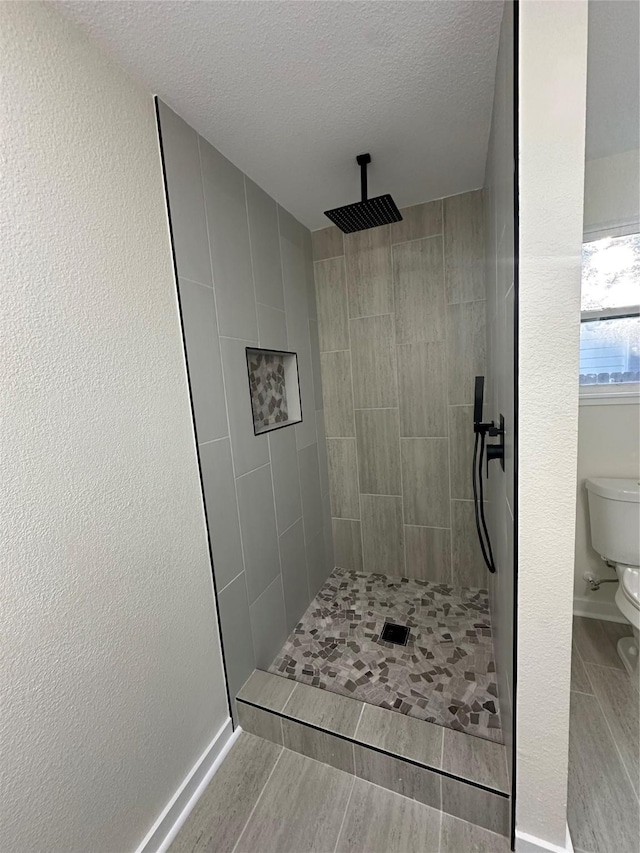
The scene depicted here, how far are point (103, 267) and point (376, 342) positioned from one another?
1476 mm

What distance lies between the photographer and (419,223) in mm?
1978

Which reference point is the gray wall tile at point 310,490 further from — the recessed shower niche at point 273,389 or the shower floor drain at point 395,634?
the shower floor drain at point 395,634

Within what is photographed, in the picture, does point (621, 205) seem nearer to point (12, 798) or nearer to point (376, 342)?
point (376, 342)

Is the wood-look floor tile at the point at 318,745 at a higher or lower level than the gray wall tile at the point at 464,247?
lower

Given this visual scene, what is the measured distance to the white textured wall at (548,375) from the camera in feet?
2.44

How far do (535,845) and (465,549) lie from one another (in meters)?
1.22

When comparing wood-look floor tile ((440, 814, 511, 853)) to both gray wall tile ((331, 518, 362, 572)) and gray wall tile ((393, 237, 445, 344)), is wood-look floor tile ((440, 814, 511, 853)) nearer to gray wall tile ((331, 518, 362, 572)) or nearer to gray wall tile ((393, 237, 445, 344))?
gray wall tile ((331, 518, 362, 572))

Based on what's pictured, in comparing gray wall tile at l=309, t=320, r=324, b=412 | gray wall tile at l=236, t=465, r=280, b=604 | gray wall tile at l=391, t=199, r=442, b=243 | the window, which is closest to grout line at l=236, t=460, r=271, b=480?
gray wall tile at l=236, t=465, r=280, b=604

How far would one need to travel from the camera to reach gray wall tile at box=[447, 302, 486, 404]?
193 centimetres

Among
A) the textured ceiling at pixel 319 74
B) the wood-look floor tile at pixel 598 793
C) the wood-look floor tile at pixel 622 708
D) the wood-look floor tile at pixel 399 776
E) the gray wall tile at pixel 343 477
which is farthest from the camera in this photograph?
the gray wall tile at pixel 343 477

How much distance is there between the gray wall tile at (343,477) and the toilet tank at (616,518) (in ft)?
4.05

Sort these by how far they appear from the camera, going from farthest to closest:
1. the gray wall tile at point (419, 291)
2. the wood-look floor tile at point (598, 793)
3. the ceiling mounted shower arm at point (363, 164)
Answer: the gray wall tile at point (419, 291) < the ceiling mounted shower arm at point (363, 164) < the wood-look floor tile at point (598, 793)

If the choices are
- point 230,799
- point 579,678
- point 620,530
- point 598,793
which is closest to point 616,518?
point 620,530

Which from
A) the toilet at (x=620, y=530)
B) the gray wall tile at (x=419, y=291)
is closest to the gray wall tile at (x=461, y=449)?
the gray wall tile at (x=419, y=291)
